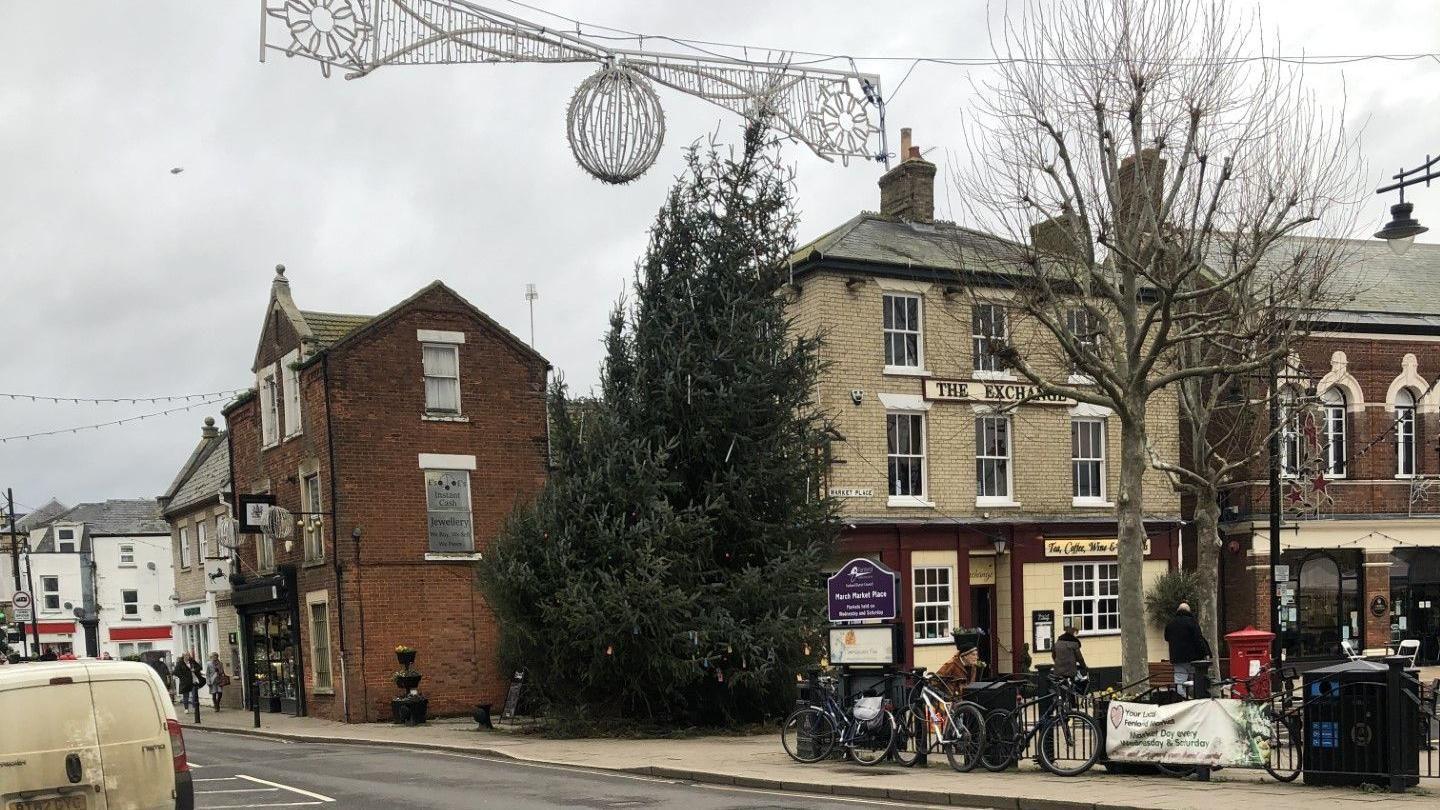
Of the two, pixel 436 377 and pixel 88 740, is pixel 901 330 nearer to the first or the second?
pixel 436 377

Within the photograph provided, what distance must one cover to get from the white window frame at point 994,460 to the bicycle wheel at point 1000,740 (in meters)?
15.1

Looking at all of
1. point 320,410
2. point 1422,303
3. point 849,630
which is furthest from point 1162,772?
point 1422,303

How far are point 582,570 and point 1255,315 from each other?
39.4 feet

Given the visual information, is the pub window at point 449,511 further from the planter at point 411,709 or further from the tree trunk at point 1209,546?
the tree trunk at point 1209,546

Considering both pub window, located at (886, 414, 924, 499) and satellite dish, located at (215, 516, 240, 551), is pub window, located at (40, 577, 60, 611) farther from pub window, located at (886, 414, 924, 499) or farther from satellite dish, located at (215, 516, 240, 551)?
pub window, located at (886, 414, 924, 499)

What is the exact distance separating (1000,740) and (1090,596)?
17.2 meters

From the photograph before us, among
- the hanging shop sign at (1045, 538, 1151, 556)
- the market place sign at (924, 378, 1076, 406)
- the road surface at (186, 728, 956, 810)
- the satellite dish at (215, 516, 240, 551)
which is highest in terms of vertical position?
the market place sign at (924, 378, 1076, 406)

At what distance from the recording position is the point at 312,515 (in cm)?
2995

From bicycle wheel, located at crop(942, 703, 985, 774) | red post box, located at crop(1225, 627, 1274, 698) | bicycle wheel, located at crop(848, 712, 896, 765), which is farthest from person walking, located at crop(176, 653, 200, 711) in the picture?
red post box, located at crop(1225, 627, 1274, 698)

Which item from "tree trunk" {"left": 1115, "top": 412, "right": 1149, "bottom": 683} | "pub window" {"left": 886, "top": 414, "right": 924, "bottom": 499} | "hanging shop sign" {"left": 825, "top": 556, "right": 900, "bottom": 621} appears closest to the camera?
"hanging shop sign" {"left": 825, "top": 556, "right": 900, "bottom": 621}

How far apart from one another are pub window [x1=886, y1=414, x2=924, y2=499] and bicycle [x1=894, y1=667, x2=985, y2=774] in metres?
12.6

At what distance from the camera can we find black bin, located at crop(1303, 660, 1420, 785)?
39.0 feet

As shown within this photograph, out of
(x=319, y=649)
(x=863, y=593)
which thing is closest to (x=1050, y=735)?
(x=863, y=593)

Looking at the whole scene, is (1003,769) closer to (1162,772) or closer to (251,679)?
(1162,772)
